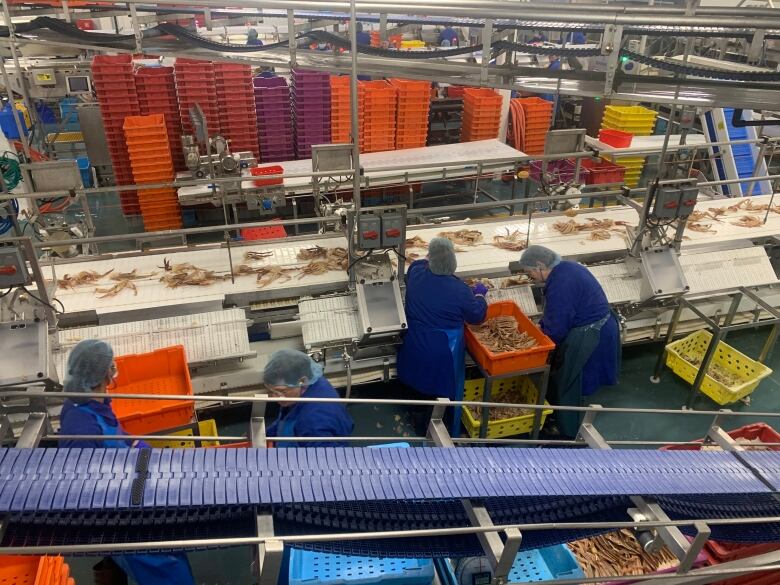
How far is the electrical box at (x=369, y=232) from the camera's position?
451 centimetres

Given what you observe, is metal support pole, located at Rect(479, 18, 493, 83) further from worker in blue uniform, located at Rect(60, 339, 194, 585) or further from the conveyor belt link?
worker in blue uniform, located at Rect(60, 339, 194, 585)

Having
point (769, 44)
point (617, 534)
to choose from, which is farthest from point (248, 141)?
point (617, 534)

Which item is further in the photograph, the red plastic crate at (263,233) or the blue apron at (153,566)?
the red plastic crate at (263,233)

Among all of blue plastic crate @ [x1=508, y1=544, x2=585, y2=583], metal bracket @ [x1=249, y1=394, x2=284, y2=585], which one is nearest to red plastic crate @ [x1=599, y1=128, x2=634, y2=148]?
blue plastic crate @ [x1=508, y1=544, x2=585, y2=583]

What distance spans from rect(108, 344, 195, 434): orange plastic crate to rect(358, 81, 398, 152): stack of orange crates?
5.98 m

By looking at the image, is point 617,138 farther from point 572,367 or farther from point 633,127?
point 572,367

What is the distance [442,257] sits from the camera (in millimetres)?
4504

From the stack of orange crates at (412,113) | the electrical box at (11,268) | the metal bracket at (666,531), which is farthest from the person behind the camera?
the stack of orange crates at (412,113)

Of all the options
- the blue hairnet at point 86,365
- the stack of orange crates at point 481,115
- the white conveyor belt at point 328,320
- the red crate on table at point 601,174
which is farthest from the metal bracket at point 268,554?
the stack of orange crates at point 481,115

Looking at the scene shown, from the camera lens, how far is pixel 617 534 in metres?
3.34

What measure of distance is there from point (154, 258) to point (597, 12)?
4.20 metres

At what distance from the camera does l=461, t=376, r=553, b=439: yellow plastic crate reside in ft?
16.0

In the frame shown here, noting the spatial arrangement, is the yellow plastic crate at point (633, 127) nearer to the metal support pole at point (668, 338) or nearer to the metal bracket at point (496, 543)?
the metal support pole at point (668, 338)

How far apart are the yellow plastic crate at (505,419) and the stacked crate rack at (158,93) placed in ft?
19.9
